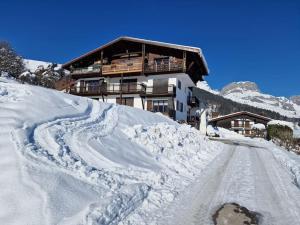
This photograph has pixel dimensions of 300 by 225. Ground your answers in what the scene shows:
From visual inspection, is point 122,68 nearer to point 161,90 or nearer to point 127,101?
point 127,101

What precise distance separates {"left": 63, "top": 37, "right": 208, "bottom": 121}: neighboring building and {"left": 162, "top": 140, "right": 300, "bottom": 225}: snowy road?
21.7 meters

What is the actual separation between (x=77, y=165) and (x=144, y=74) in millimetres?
27767

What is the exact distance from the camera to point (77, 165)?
7078 millimetres

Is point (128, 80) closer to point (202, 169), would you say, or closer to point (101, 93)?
point (101, 93)

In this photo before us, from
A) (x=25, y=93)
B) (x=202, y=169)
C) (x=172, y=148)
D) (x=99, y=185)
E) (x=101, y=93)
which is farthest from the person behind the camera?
(x=101, y=93)

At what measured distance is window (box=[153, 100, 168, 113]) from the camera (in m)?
33.1

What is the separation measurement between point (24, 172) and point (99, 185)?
A: 5.67 feet

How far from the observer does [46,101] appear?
1061 centimetres

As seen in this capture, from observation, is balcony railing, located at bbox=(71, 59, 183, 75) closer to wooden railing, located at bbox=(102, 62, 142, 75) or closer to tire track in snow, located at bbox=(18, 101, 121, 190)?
wooden railing, located at bbox=(102, 62, 142, 75)

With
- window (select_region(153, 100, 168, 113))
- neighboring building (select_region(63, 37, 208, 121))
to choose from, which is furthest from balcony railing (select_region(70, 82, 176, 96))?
window (select_region(153, 100, 168, 113))

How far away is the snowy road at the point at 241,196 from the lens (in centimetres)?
611

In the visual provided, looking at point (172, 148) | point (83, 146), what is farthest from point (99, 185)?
point (172, 148)

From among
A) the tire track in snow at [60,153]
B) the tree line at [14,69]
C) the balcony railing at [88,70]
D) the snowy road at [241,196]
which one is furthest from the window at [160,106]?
the tree line at [14,69]

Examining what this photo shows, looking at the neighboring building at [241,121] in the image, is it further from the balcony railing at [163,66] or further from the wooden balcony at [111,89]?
the wooden balcony at [111,89]
